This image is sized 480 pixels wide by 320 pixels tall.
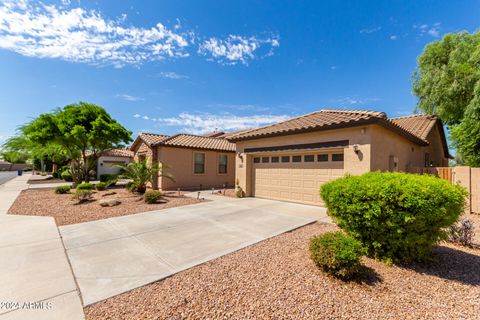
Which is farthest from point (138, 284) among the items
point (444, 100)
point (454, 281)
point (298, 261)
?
point (444, 100)

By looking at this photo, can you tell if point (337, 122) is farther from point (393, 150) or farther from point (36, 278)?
point (36, 278)

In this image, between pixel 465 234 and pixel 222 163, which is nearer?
pixel 465 234

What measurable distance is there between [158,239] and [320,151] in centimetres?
708

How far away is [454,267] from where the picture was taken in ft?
12.9

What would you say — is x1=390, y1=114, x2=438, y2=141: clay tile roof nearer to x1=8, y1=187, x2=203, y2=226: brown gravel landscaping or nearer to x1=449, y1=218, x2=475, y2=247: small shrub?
x1=449, y1=218, x2=475, y2=247: small shrub

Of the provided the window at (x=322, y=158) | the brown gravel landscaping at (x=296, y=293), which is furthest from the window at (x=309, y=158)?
the brown gravel landscaping at (x=296, y=293)

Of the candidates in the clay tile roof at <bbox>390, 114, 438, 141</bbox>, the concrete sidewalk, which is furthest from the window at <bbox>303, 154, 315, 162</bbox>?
the concrete sidewalk

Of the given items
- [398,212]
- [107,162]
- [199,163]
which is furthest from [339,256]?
[107,162]

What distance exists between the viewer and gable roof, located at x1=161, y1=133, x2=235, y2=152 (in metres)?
14.9

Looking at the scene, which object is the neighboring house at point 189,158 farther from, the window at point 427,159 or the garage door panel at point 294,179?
the window at point 427,159

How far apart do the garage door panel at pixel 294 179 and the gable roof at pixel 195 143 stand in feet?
18.4

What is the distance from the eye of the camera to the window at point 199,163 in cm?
1591

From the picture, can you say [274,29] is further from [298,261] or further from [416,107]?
[416,107]

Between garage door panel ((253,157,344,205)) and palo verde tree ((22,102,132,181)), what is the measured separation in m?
10.9
